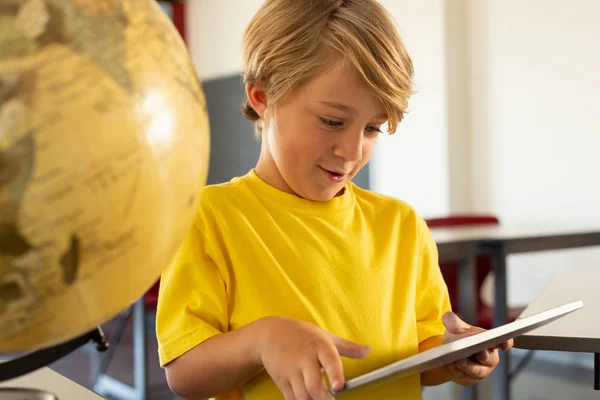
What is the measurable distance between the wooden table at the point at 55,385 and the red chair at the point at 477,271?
6.78 ft

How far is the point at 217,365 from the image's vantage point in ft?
2.69

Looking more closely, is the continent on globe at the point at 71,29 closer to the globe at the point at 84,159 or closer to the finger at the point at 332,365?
the globe at the point at 84,159

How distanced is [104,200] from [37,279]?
58 millimetres

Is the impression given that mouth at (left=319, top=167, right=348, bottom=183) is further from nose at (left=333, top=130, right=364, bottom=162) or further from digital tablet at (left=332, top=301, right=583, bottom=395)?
digital tablet at (left=332, top=301, right=583, bottom=395)

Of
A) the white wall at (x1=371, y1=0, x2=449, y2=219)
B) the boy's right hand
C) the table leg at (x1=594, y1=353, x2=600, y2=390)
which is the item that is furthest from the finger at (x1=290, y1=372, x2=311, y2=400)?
the white wall at (x1=371, y1=0, x2=449, y2=219)

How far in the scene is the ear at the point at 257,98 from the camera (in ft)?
3.40

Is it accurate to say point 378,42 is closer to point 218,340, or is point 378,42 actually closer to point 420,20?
point 218,340

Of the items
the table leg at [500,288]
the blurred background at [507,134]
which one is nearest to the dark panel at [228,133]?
the blurred background at [507,134]

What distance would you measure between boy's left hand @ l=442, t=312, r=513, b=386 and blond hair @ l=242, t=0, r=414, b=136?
0.94 ft

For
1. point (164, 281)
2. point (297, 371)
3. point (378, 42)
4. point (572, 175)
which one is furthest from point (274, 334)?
point (572, 175)

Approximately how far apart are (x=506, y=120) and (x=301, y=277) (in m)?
3.44

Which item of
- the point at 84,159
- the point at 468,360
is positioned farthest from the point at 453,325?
the point at 84,159

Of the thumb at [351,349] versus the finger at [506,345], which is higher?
the thumb at [351,349]

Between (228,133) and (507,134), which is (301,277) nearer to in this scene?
(507,134)
